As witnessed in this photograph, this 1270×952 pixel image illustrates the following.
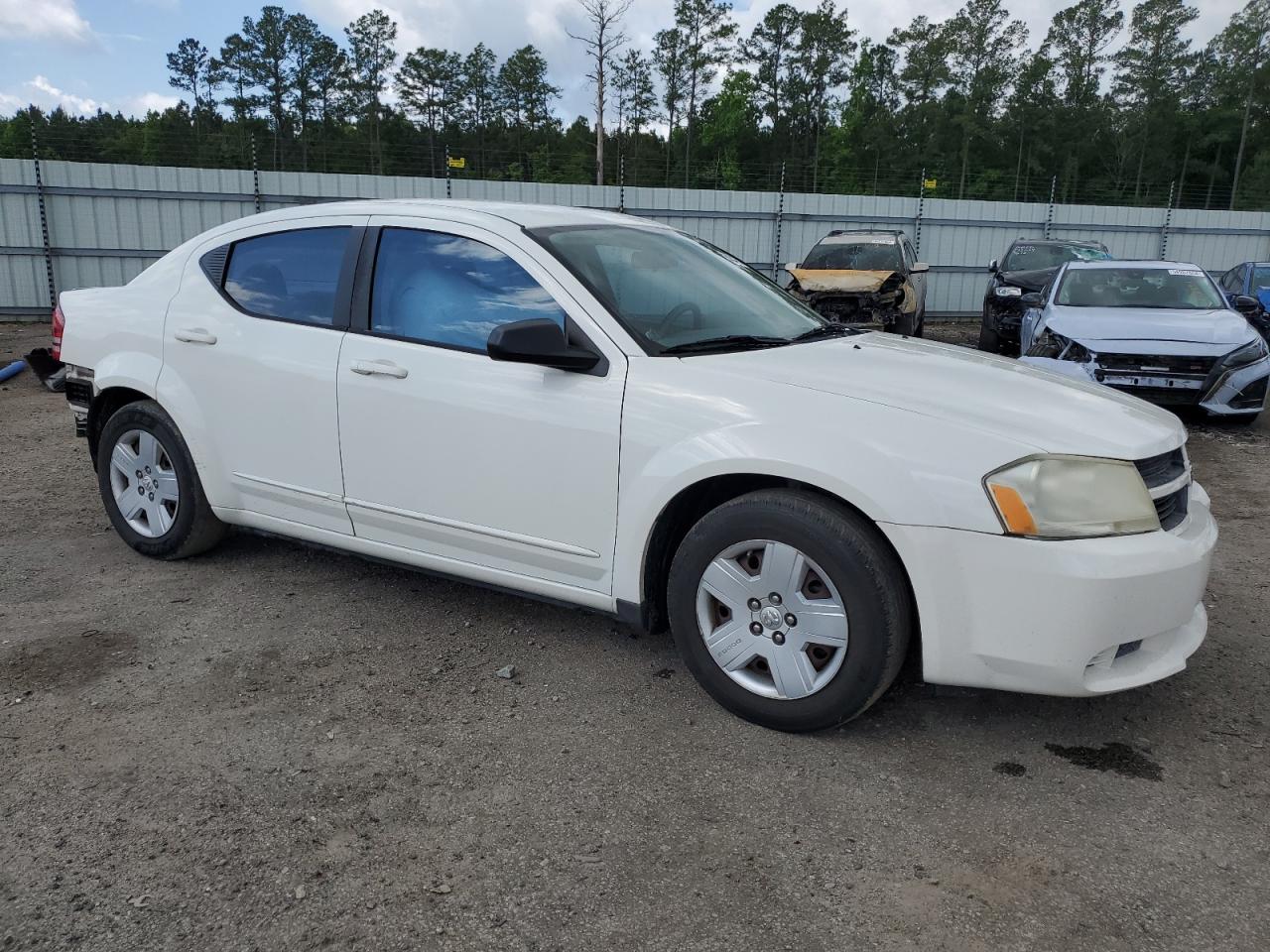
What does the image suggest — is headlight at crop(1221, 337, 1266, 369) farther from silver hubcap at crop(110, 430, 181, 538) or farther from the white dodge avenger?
silver hubcap at crop(110, 430, 181, 538)

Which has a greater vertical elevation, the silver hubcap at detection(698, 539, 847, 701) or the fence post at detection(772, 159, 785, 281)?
the fence post at detection(772, 159, 785, 281)

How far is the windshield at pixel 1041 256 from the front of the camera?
47.4 feet

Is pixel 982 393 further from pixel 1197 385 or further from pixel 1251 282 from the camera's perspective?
pixel 1251 282

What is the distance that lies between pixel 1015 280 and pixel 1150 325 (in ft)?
18.4

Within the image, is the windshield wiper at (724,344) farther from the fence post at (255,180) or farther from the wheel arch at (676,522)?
the fence post at (255,180)

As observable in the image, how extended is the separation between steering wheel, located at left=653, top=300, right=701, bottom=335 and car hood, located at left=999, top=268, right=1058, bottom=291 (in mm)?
11196

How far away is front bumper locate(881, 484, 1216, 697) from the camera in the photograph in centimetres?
257

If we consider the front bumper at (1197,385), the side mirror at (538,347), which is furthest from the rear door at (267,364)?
the front bumper at (1197,385)

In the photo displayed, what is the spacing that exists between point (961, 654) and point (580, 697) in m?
1.29

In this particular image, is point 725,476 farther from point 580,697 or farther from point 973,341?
point 973,341

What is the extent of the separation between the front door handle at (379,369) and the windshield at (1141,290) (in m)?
7.66

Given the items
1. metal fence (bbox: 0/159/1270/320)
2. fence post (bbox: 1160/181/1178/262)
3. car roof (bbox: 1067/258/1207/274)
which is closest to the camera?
car roof (bbox: 1067/258/1207/274)

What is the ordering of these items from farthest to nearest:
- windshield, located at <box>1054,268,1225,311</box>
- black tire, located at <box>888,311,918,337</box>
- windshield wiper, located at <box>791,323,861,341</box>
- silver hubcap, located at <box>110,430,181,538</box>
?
black tire, located at <box>888,311,918,337</box>
windshield, located at <box>1054,268,1225,311</box>
silver hubcap, located at <box>110,430,181,538</box>
windshield wiper, located at <box>791,323,861,341</box>

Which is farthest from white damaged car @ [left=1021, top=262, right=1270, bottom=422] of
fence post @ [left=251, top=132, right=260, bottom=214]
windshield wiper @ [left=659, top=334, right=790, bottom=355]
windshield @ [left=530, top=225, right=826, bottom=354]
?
fence post @ [left=251, top=132, right=260, bottom=214]
